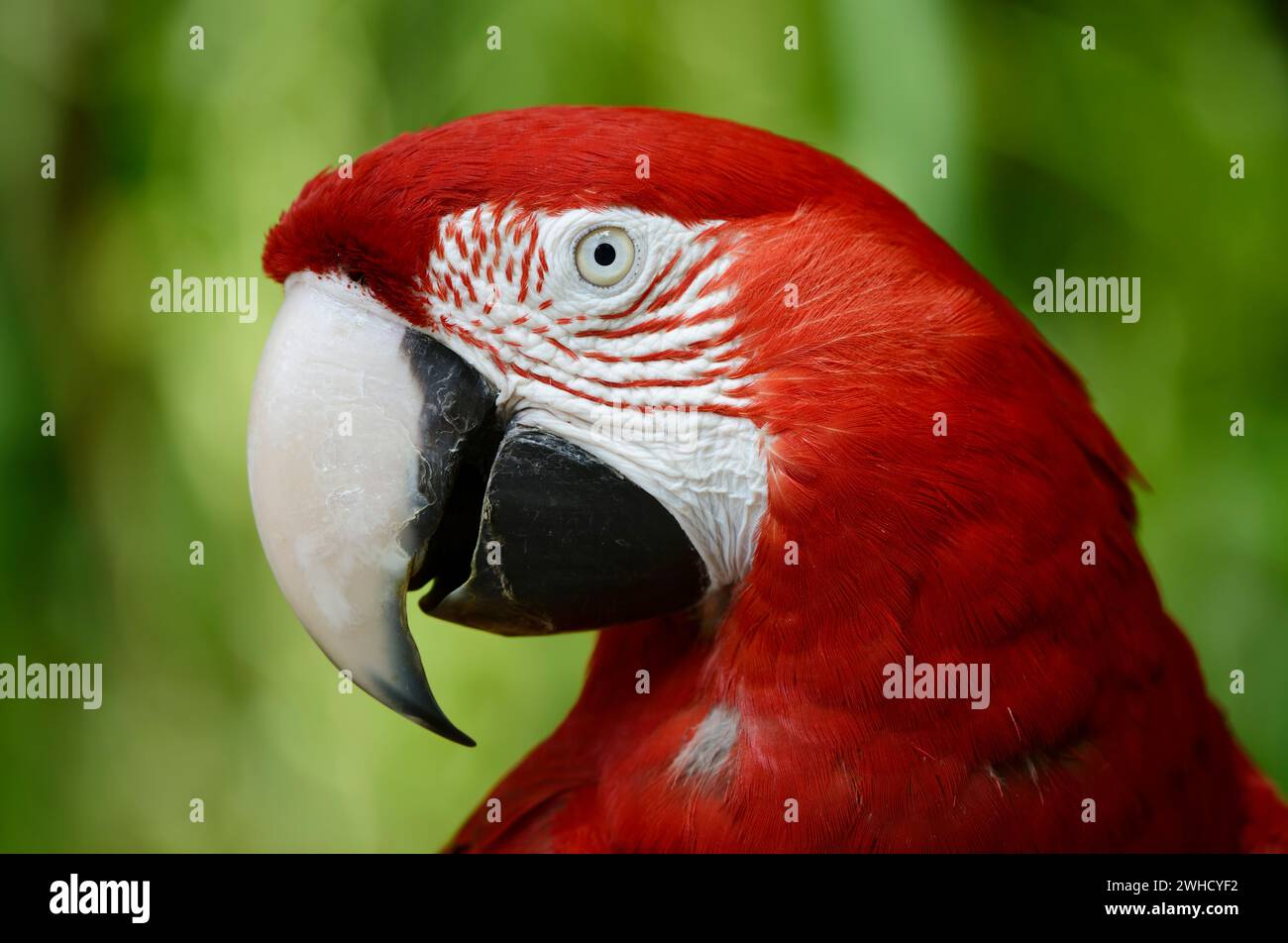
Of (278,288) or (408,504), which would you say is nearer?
(408,504)

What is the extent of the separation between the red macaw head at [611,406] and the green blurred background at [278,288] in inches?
33.1

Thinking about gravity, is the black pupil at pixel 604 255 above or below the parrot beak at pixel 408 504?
above

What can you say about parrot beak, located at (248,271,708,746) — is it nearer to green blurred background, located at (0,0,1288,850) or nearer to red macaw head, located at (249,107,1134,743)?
red macaw head, located at (249,107,1134,743)

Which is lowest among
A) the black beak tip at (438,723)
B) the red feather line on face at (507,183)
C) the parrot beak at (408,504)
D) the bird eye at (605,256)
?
the black beak tip at (438,723)

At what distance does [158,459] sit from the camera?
5.74 ft

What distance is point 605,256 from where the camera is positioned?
80 cm

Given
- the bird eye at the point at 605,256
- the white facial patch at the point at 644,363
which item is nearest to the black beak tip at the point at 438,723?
the white facial patch at the point at 644,363

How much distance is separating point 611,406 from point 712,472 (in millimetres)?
96

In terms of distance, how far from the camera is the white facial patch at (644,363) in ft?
Result: 2.64

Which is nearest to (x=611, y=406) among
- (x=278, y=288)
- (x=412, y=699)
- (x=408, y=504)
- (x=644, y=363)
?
(x=644, y=363)

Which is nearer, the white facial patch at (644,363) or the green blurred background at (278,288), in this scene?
the white facial patch at (644,363)

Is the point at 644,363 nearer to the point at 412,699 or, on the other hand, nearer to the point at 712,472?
the point at 712,472

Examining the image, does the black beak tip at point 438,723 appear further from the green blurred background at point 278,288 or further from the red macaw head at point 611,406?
the green blurred background at point 278,288
